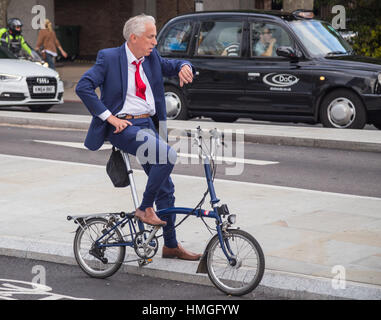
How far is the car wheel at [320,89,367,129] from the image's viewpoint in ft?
46.4

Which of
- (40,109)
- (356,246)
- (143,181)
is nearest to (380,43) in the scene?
(40,109)

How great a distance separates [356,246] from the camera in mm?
6891

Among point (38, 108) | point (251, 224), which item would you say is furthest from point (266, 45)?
point (251, 224)

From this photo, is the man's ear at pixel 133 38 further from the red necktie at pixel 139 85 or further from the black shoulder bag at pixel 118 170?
the black shoulder bag at pixel 118 170

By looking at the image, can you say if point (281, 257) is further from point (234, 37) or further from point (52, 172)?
point (234, 37)

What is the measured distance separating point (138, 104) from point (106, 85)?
10.1 inches

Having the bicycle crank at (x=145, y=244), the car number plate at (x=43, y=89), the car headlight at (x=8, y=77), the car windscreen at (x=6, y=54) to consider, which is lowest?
the car number plate at (x=43, y=89)

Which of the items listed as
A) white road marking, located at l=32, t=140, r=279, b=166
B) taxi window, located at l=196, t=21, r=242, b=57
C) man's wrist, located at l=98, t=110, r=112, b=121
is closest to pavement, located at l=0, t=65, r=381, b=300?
man's wrist, located at l=98, t=110, r=112, b=121

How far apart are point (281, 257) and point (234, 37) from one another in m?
9.26

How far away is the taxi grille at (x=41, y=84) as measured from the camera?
17.7 meters

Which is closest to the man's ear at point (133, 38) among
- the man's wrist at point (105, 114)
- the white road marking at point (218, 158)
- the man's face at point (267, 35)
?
the man's wrist at point (105, 114)

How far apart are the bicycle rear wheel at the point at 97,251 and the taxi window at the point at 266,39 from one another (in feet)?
29.9

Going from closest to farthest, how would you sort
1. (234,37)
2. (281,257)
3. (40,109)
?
(281,257)
(234,37)
(40,109)

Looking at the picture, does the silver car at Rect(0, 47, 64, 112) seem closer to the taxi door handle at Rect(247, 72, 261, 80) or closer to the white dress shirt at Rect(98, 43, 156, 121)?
the taxi door handle at Rect(247, 72, 261, 80)
